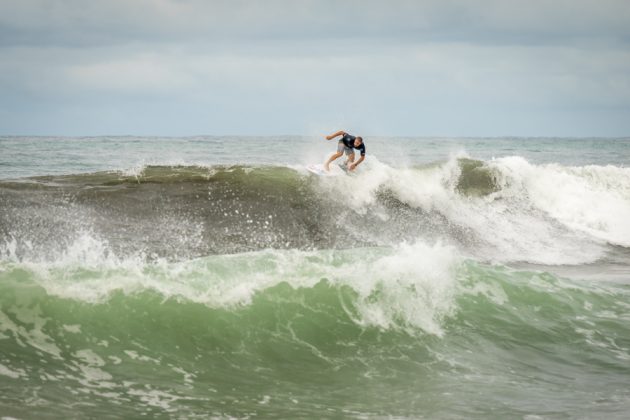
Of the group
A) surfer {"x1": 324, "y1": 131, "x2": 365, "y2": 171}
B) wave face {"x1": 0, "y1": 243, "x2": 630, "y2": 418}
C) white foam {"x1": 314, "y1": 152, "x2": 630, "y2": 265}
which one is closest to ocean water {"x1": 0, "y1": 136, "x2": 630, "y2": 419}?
wave face {"x1": 0, "y1": 243, "x2": 630, "y2": 418}

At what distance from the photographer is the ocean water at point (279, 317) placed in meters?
6.11

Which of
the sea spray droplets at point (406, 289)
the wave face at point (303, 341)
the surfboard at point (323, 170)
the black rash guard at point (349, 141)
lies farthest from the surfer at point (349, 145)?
the sea spray droplets at point (406, 289)

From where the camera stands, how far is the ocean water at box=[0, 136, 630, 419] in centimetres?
611

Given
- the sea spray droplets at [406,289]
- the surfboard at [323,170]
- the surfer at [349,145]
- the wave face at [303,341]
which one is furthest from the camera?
the surfboard at [323,170]

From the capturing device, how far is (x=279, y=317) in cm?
801

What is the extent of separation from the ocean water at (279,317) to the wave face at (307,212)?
0.07 metres

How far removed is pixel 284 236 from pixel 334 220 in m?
1.47

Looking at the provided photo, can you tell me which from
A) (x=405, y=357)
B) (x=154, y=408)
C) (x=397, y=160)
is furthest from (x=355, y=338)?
(x=397, y=160)

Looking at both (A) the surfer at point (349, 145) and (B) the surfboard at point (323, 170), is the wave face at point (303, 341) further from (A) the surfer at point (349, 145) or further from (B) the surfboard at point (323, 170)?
(B) the surfboard at point (323, 170)

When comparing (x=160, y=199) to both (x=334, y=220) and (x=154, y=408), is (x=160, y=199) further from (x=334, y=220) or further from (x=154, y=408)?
(x=154, y=408)

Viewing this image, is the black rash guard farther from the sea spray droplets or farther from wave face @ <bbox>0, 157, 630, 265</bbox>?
the sea spray droplets

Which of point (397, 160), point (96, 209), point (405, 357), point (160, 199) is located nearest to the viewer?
point (405, 357)

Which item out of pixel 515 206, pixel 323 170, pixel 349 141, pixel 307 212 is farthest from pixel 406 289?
pixel 515 206

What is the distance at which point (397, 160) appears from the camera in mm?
19344
